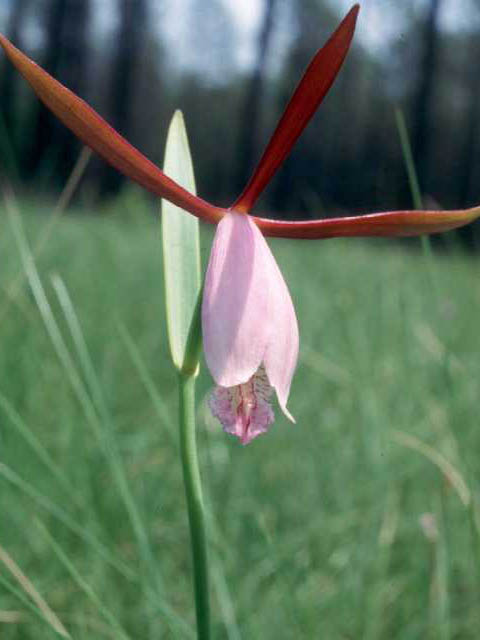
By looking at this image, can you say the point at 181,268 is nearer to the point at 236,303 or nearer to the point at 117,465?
the point at 236,303

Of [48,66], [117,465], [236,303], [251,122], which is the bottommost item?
[117,465]

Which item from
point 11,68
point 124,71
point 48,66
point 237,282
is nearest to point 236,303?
point 237,282

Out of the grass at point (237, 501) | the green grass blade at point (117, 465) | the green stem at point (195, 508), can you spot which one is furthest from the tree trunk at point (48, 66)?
the green stem at point (195, 508)

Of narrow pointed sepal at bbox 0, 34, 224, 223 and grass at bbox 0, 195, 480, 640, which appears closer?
narrow pointed sepal at bbox 0, 34, 224, 223

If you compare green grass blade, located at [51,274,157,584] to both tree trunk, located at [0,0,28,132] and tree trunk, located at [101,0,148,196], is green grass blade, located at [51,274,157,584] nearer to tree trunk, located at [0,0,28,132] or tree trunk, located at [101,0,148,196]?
tree trunk, located at [0,0,28,132]

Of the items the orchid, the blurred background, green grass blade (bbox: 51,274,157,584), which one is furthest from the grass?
the blurred background
